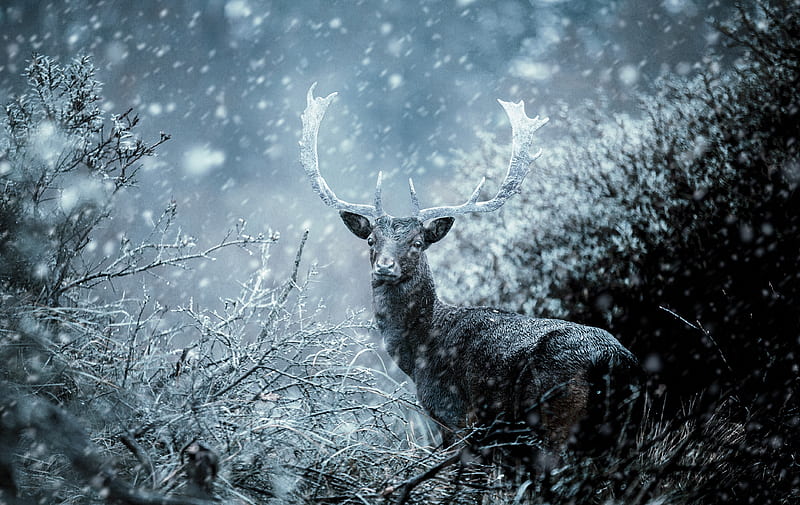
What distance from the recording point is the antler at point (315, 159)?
4570 millimetres

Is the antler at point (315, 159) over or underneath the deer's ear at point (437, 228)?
over

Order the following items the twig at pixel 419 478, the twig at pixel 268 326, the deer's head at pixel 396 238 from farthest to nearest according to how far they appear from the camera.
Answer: the deer's head at pixel 396 238 → the twig at pixel 268 326 → the twig at pixel 419 478

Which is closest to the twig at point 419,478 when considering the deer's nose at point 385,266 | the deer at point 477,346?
the deer at point 477,346

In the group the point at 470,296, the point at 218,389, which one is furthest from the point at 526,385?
the point at 470,296

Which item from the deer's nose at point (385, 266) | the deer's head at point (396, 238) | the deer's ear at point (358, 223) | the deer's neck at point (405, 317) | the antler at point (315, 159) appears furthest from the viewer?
the antler at point (315, 159)

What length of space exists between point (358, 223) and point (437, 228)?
58cm

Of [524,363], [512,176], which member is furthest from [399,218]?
[524,363]

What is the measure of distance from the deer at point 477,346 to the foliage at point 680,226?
629 mm

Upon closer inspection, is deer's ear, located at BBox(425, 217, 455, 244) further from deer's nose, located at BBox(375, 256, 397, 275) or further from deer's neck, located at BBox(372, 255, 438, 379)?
deer's nose, located at BBox(375, 256, 397, 275)

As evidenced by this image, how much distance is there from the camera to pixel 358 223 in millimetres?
4344

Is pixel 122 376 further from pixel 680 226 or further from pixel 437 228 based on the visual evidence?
pixel 680 226

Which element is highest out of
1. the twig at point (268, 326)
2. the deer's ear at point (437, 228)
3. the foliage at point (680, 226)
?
the twig at point (268, 326)

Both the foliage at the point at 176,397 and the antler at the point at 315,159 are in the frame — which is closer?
the foliage at the point at 176,397

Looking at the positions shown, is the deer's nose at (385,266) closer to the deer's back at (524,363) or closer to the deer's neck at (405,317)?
the deer's neck at (405,317)
